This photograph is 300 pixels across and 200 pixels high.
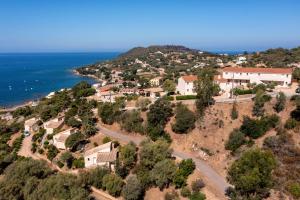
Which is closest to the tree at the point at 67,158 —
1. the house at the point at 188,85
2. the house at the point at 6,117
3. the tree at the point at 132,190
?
the tree at the point at 132,190

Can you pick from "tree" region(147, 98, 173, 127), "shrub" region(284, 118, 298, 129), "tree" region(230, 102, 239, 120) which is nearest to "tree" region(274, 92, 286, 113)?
"shrub" region(284, 118, 298, 129)

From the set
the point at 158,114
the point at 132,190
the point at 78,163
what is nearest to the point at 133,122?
the point at 158,114

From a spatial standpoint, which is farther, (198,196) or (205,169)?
(205,169)

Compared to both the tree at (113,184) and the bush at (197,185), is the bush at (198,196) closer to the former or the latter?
the bush at (197,185)

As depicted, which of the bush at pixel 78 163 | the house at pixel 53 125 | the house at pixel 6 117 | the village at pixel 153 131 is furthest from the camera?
the house at pixel 6 117

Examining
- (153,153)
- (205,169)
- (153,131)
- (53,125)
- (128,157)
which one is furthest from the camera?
(53,125)

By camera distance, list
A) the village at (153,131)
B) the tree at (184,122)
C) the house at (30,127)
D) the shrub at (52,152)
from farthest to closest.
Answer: the house at (30,127) → the tree at (184,122) → the shrub at (52,152) → the village at (153,131)

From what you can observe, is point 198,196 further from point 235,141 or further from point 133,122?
point 133,122
